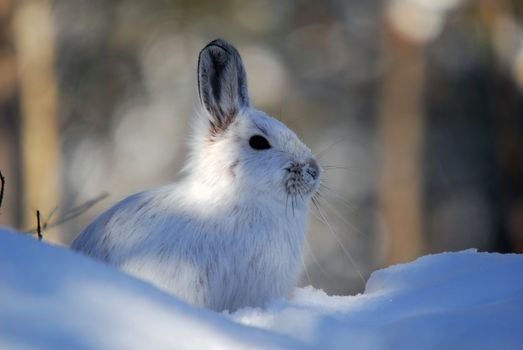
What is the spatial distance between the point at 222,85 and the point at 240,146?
28 centimetres

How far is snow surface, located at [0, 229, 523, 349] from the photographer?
3.83 ft

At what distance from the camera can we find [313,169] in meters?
2.81

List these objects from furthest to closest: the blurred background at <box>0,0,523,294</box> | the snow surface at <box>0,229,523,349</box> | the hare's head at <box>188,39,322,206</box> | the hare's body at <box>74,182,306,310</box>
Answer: the blurred background at <box>0,0,523,294</box>
the hare's head at <box>188,39,322,206</box>
the hare's body at <box>74,182,306,310</box>
the snow surface at <box>0,229,523,349</box>

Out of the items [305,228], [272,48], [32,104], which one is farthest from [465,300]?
[272,48]

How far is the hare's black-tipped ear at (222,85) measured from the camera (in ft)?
9.18

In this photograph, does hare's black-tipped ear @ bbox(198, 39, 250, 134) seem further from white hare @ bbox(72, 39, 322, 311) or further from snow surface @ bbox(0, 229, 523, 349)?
snow surface @ bbox(0, 229, 523, 349)

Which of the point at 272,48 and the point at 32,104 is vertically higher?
the point at 272,48

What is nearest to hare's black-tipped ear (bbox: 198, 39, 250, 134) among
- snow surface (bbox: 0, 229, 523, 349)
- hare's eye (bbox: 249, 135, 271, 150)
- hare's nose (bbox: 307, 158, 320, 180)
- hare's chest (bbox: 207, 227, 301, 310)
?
hare's eye (bbox: 249, 135, 271, 150)

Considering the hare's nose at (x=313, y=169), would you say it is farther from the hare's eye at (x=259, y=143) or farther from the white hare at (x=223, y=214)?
the hare's eye at (x=259, y=143)

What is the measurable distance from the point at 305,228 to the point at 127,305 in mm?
1616

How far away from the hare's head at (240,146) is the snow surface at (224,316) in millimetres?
563

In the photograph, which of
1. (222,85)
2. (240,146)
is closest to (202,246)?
(240,146)

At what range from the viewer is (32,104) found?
1075cm

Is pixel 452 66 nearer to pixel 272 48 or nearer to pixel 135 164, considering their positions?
pixel 272 48
